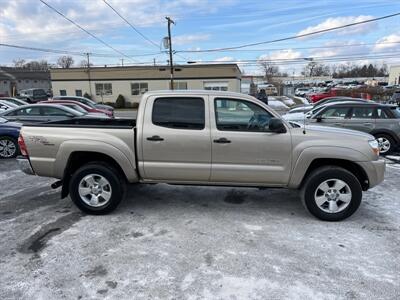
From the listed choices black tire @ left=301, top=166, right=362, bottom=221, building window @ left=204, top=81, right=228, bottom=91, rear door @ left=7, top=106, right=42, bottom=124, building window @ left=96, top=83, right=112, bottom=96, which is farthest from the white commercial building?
black tire @ left=301, top=166, right=362, bottom=221

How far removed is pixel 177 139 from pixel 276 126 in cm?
138

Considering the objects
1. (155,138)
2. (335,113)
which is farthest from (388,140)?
(155,138)

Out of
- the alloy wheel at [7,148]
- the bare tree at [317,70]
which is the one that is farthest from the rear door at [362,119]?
the bare tree at [317,70]

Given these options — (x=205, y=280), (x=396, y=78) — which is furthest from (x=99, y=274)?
(x=396, y=78)

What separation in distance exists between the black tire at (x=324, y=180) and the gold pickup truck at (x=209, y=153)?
1 centimetres

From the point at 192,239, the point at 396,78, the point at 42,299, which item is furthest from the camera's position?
the point at 396,78

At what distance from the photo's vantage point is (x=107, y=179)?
4855 millimetres

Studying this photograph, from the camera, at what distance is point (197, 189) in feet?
20.6

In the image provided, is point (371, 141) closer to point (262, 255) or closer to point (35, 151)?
point (262, 255)

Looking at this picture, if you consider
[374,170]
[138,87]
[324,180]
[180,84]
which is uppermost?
[180,84]

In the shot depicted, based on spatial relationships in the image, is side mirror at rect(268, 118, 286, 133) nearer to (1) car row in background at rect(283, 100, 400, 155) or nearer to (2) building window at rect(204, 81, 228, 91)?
(1) car row in background at rect(283, 100, 400, 155)

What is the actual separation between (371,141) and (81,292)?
417 centimetres

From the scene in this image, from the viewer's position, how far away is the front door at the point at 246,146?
4.64 metres

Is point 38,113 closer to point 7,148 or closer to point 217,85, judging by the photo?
point 7,148
